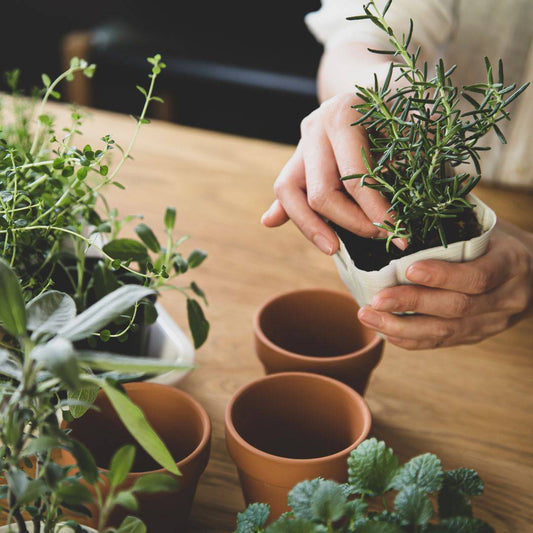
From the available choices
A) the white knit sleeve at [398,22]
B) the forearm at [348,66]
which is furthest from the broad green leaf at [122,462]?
the white knit sleeve at [398,22]

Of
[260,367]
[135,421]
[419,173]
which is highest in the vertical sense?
[419,173]

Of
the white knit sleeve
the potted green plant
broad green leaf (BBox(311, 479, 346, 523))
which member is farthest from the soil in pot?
the white knit sleeve

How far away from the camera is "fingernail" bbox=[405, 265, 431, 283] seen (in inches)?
27.3

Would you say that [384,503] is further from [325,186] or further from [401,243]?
[325,186]

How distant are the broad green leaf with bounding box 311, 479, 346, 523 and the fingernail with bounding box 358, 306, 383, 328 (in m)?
0.33

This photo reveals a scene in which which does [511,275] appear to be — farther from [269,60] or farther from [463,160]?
[269,60]

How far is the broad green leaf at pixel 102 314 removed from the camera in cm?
41

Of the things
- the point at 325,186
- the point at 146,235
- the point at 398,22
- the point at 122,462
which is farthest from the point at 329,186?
the point at 398,22

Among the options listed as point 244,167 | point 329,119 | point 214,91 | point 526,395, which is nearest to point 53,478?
point 329,119

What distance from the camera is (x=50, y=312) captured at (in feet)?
1.56

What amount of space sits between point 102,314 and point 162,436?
11.6 inches

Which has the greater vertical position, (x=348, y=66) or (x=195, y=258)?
(x=348, y=66)

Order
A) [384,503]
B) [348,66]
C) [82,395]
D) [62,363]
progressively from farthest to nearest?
[348,66], [82,395], [384,503], [62,363]

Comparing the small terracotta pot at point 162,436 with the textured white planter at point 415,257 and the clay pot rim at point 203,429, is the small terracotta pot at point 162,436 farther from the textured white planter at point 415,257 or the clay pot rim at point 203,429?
the textured white planter at point 415,257
